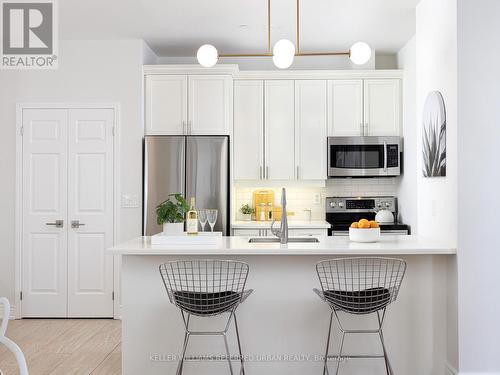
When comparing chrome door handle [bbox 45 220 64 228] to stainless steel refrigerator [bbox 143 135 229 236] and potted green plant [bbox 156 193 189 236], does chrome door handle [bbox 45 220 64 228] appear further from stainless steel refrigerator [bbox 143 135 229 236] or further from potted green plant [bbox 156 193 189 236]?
potted green plant [bbox 156 193 189 236]

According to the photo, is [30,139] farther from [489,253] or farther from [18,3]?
[489,253]

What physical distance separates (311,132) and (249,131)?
2.12 ft

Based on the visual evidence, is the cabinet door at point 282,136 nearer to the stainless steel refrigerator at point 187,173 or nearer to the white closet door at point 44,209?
the stainless steel refrigerator at point 187,173

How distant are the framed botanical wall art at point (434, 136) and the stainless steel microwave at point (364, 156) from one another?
4.93ft

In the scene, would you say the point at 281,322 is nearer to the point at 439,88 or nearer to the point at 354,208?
the point at 439,88

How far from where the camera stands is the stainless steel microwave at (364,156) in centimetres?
549

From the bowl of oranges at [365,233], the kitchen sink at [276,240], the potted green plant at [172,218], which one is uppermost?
the potted green plant at [172,218]

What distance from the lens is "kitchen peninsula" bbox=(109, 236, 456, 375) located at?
3504 mm

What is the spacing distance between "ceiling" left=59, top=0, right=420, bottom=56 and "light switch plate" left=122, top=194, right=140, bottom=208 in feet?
5.10

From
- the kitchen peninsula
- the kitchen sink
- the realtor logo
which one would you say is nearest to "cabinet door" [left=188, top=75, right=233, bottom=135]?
the realtor logo

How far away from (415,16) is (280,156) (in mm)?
1875

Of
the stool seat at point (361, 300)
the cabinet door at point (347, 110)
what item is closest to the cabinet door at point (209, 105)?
the cabinet door at point (347, 110)

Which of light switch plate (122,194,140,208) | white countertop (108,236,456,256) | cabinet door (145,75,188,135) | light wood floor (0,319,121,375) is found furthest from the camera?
cabinet door (145,75,188,135)

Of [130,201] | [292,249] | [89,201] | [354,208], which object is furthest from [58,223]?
[354,208]
